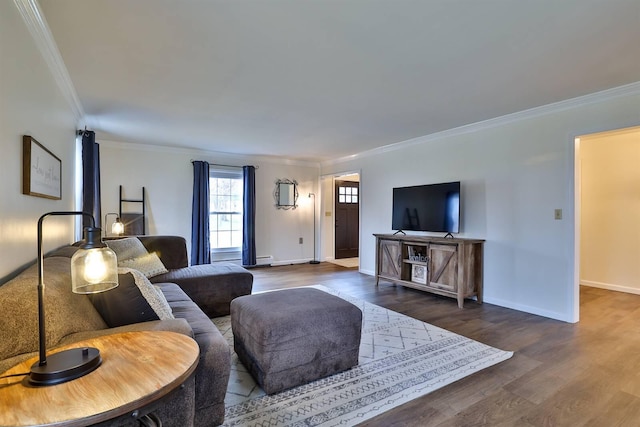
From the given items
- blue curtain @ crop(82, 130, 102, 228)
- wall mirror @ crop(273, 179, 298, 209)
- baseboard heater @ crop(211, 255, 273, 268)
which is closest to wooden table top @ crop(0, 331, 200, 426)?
blue curtain @ crop(82, 130, 102, 228)

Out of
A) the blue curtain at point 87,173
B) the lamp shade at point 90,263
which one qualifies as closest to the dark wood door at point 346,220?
the blue curtain at point 87,173

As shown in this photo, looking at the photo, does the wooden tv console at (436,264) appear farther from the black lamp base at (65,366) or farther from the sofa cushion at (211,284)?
the black lamp base at (65,366)

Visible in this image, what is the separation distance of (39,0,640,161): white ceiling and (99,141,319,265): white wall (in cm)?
144

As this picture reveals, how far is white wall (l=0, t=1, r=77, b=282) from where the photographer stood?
1535 mm

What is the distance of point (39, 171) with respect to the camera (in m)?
2.06

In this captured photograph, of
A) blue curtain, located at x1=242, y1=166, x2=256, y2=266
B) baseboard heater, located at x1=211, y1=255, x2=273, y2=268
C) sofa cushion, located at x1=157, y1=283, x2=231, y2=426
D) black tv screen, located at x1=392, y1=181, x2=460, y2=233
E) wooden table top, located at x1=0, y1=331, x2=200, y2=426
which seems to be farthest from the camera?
baseboard heater, located at x1=211, y1=255, x2=273, y2=268

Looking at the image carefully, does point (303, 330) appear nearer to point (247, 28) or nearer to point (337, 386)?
point (337, 386)

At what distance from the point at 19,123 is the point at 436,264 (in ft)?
14.0

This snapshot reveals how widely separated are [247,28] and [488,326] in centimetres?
349

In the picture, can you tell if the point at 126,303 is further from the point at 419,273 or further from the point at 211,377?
the point at 419,273

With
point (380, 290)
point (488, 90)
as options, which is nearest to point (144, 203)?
point (380, 290)

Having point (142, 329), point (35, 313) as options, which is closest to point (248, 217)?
point (142, 329)

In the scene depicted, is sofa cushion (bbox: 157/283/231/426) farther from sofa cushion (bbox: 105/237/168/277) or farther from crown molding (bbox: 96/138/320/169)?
crown molding (bbox: 96/138/320/169)

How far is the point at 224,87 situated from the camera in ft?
9.89
